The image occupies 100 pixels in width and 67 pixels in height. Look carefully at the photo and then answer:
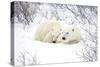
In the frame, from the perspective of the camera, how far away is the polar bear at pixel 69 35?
7.62 ft

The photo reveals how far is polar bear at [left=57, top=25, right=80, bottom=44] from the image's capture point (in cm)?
232

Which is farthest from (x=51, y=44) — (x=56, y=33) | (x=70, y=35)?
(x=70, y=35)

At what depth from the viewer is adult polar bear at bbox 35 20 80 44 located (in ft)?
7.34

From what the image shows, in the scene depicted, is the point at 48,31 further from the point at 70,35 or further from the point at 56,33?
the point at 70,35

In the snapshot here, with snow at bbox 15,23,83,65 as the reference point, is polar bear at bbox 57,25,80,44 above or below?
above

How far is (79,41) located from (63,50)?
0.21 metres

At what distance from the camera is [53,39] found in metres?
2.28

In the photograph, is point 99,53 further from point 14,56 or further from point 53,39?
point 14,56

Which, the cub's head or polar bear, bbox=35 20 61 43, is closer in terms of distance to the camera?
polar bear, bbox=35 20 61 43

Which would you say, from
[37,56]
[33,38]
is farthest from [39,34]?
[37,56]

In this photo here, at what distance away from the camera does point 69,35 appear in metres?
2.35

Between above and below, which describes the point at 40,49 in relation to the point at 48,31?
below

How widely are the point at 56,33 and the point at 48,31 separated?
90 millimetres

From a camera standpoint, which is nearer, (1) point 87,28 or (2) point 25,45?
(2) point 25,45
